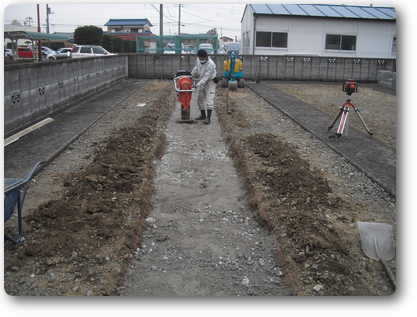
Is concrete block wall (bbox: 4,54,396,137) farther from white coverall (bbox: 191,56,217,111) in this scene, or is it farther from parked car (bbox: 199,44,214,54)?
parked car (bbox: 199,44,214,54)

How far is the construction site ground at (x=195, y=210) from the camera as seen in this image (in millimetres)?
3227

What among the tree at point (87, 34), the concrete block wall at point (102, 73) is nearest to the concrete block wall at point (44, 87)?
the concrete block wall at point (102, 73)

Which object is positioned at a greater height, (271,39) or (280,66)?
(271,39)

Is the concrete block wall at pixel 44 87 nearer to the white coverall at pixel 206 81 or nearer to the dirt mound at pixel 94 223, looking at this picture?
the dirt mound at pixel 94 223

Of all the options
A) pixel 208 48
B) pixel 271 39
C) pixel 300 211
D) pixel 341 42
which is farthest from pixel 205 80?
pixel 341 42

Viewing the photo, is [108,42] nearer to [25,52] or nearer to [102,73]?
[25,52]

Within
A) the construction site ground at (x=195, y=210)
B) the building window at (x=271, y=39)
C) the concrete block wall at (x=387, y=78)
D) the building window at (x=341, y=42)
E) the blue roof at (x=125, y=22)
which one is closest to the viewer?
the construction site ground at (x=195, y=210)

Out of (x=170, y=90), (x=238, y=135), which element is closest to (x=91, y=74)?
(x=170, y=90)

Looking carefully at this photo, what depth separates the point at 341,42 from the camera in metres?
24.0

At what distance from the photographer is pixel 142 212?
4504mm

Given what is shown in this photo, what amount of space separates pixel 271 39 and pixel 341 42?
186 inches

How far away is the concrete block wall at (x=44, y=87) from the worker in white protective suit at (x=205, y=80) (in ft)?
11.7

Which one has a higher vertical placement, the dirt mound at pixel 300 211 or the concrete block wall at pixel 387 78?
the concrete block wall at pixel 387 78

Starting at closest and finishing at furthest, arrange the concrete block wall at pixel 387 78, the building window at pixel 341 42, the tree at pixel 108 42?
the concrete block wall at pixel 387 78 → the building window at pixel 341 42 → the tree at pixel 108 42
